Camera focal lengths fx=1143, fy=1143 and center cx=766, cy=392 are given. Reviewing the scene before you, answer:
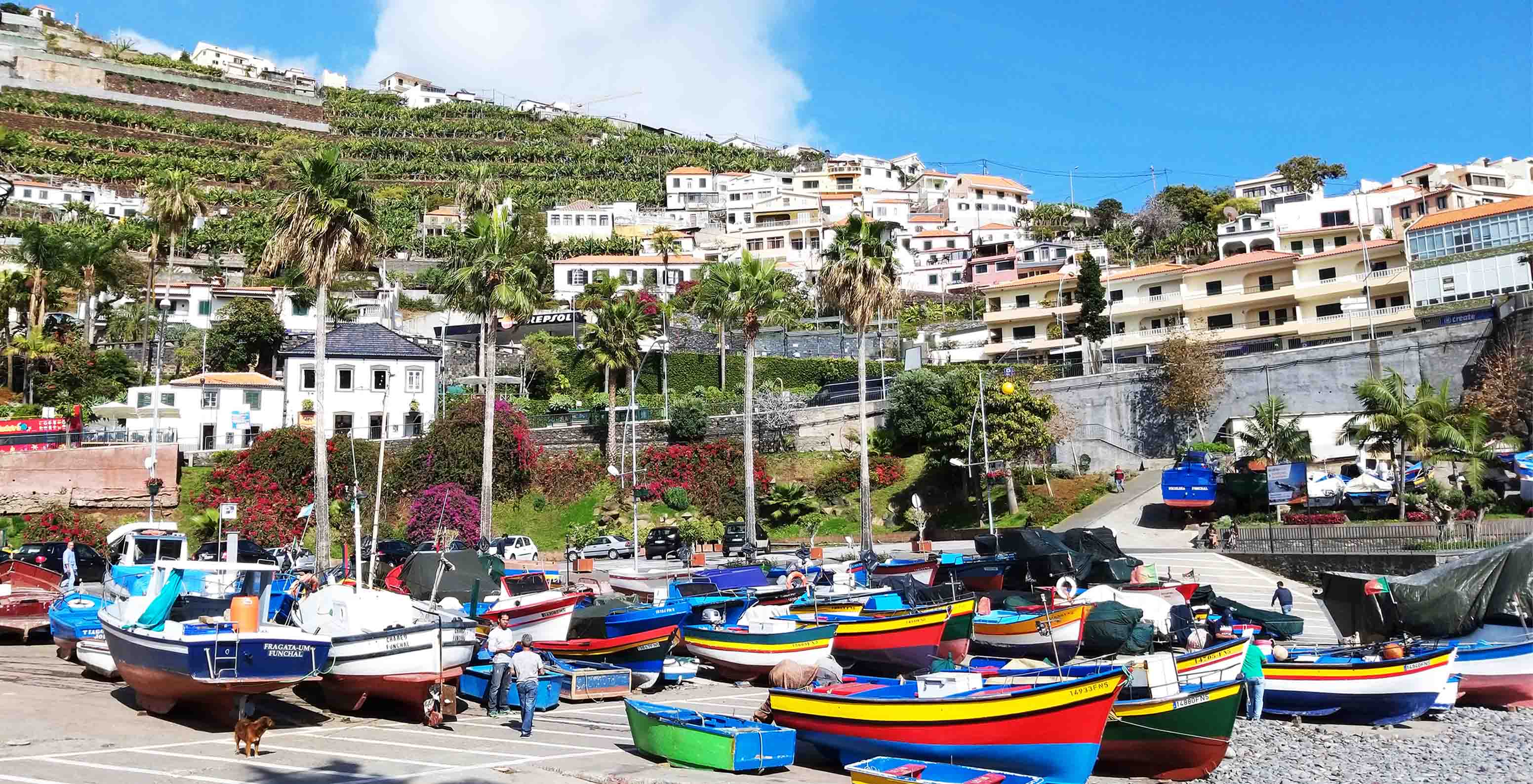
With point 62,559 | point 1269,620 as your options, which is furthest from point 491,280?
point 1269,620

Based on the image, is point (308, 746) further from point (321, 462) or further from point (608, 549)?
point (608, 549)

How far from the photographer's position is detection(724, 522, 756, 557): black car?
141 feet

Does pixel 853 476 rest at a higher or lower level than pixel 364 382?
lower

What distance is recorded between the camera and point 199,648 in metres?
17.1

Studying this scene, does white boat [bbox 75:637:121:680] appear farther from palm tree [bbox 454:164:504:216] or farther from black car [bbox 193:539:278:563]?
palm tree [bbox 454:164:504:216]

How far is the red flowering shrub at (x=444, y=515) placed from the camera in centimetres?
4606

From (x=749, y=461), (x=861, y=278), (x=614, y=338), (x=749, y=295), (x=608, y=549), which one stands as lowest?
(x=608, y=549)

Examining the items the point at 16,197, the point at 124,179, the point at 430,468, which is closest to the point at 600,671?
the point at 430,468

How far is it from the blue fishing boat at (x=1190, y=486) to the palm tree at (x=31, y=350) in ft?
173

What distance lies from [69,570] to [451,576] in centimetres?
1111

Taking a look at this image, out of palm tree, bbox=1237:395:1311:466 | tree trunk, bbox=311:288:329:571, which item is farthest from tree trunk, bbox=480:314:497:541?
palm tree, bbox=1237:395:1311:466

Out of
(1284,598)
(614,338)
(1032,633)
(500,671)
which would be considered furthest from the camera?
(614,338)

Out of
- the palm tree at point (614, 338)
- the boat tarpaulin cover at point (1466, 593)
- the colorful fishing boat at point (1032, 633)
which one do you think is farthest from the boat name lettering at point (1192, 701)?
the palm tree at point (614, 338)

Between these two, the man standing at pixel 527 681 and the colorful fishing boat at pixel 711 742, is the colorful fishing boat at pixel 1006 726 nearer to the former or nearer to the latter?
the colorful fishing boat at pixel 711 742
